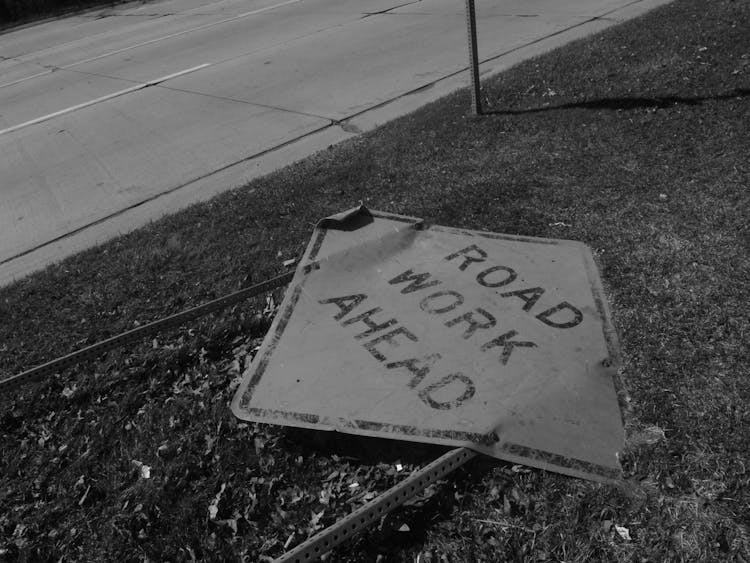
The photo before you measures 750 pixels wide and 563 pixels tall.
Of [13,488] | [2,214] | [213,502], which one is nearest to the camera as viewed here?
[213,502]

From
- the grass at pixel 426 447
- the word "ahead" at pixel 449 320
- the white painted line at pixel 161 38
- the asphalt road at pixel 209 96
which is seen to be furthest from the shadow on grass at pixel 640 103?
the white painted line at pixel 161 38

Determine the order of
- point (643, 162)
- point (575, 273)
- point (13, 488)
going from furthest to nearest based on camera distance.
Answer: point (643, 162) < point (575, 273) < point (13, 488)

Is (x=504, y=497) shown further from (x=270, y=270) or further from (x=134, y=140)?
(x=134, y=140)

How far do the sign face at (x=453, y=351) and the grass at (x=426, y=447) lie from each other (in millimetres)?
112

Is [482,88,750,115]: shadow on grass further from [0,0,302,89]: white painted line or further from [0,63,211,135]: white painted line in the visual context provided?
[0,0,302,89]: white painted line

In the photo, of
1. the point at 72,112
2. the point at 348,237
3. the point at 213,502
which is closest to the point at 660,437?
the point at 213,502

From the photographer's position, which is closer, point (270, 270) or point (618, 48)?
point (270, 270)

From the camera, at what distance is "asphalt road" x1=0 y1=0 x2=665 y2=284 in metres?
6.03

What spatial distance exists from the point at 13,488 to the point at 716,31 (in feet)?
25.0

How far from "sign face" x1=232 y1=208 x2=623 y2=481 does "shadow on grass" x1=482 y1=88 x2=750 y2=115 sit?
235 centimetres

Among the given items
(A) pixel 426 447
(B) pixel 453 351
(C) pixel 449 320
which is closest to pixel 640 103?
(C) pixel 449 320

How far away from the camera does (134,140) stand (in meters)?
7.43

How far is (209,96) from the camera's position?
28.3 ft

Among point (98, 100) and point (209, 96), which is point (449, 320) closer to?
point (209, 96)
